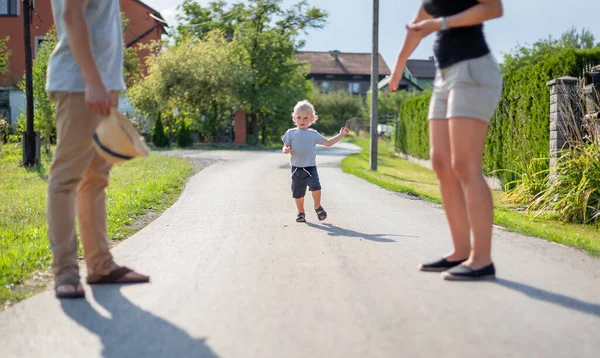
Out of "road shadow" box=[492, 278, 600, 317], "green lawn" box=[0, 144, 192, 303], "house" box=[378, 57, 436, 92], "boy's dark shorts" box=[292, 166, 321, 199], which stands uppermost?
"house" box=[378, 57, 436, 92]

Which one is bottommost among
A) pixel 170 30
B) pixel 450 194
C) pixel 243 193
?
pixel 243 193

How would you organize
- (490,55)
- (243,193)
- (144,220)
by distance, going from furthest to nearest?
(243,193), (144,220), (490,55)

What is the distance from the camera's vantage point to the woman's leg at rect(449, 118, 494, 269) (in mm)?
4215

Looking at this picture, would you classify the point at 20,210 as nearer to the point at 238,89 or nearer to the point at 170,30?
the point at 238,89

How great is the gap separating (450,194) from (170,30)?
1688 inches

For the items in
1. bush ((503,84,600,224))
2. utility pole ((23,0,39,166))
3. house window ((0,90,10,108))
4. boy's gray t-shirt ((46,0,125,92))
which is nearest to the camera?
boy's gray t-shirt ((46,0,125,92))

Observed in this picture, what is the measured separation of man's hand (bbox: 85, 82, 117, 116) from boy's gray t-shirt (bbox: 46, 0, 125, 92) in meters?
0.10

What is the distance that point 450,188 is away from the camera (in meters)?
4.53

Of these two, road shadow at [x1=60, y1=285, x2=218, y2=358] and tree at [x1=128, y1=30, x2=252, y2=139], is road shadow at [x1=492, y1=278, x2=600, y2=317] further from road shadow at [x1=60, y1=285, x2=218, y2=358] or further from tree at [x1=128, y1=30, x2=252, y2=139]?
tree at [x1=128, y1=30, x2=252, y2=139]

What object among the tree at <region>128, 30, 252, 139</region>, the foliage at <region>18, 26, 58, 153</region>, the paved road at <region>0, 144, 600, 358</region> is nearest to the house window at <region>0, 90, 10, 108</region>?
the tree at <region>128, 30, 252, 139</region>

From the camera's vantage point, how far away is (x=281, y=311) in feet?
11.7

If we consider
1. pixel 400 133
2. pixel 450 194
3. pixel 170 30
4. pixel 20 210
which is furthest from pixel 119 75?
pixel 170 30

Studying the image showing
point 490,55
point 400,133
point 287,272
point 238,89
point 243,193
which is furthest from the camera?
point 238,89

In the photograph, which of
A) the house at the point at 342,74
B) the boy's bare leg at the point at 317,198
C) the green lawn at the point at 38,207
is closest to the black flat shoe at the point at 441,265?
the green lawn at the point at 38,207
